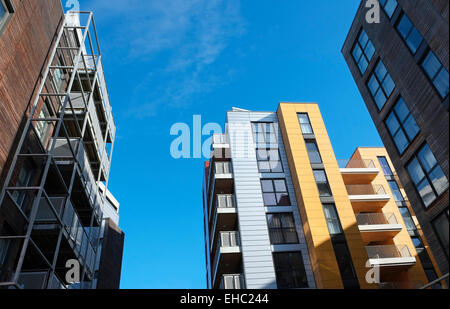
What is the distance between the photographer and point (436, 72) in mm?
12242

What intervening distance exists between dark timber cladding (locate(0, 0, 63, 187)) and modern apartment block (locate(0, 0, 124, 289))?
0.03 meters

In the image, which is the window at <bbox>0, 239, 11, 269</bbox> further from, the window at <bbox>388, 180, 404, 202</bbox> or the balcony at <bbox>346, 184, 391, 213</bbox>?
the window at <bbox>388, 180, 404, 202</bbox>

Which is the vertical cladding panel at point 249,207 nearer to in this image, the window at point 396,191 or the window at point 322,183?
the window at point 322,183

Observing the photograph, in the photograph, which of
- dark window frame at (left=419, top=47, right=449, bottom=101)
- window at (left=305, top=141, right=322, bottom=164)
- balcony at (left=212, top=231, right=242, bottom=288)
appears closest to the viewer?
dark window frame at (left=419, top=47, right=449, bottom=101)

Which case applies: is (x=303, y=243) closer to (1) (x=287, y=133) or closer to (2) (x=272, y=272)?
(2) (x=272, y=272)

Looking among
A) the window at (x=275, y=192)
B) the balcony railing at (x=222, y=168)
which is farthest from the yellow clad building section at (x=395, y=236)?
the balcony railing at (x=222, y=168)

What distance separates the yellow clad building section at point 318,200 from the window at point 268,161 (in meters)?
0.95

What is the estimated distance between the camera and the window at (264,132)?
28625mm

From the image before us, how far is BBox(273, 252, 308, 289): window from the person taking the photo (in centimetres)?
2131

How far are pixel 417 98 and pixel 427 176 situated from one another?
3015 mm

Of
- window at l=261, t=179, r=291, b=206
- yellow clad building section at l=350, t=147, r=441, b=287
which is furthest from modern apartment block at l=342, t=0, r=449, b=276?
window at l=261, t=179, r=291, b=206

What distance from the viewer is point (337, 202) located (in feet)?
Answer: 79.2

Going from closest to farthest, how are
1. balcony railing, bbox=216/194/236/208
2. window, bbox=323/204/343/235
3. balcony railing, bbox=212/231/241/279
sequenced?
window, bbox=323/204/343/235 < balcony railing, bbox=212/231/241/279 < balcony railing, bbox=216/194/236/208
